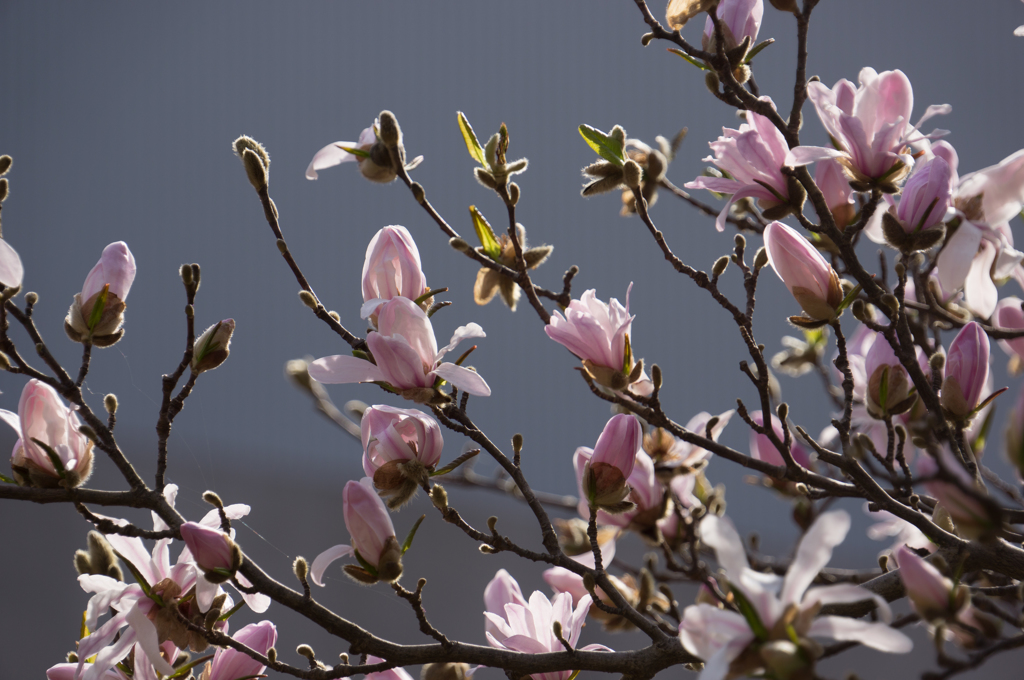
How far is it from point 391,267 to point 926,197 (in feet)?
1.20

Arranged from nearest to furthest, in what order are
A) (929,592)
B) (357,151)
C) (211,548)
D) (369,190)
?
1. (929,592)
2. (211,548)
3. (357,151)
4. (369,190)

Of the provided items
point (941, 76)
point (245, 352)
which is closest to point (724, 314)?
point (941, 76)

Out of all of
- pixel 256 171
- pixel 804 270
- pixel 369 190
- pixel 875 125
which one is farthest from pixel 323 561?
pixel 369 190

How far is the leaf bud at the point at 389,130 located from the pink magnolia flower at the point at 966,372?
418mm

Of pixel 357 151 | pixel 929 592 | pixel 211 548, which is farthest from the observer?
pixel 357 151

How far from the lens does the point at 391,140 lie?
0.52 m

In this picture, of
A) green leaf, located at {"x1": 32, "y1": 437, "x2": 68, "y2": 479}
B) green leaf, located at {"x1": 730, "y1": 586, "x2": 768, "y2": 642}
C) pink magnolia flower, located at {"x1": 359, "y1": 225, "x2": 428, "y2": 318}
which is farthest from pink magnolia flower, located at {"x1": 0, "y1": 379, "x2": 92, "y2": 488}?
green leaf, located at {"x1": 730, "y1": 586, "x2": 768, "y2": 642}

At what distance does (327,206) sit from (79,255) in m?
1.08

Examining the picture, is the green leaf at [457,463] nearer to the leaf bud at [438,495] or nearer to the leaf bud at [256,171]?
the leaf bud at [438,495]

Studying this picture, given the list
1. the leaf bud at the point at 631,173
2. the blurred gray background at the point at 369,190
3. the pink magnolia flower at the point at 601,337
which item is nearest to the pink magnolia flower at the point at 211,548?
the pink magnolia flower at the point at 601,337

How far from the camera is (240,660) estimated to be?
0.52m

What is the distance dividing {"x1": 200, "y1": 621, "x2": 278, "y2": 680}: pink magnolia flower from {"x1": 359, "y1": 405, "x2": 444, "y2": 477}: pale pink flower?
148 mm

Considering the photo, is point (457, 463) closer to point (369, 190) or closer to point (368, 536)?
point (368, 536)

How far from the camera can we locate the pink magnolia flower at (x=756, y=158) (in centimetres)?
51
